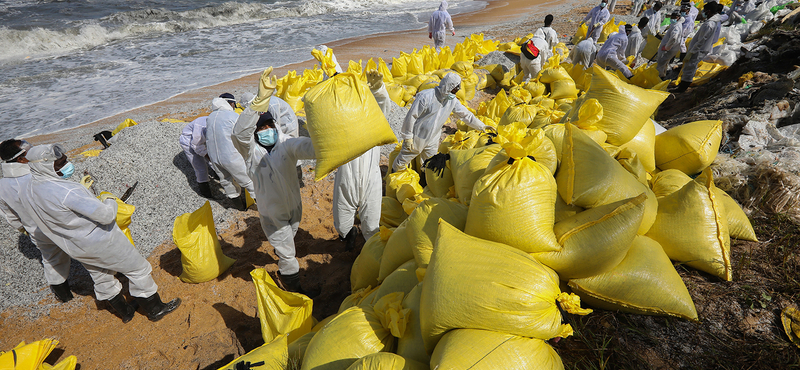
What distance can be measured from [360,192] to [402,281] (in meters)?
1.26

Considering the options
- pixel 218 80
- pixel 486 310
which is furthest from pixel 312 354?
pixel 218 80

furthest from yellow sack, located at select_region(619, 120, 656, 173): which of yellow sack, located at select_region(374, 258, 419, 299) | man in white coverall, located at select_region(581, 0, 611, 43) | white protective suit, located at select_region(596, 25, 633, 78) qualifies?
man in white coverall, located at select_region(581, 0, 611, 43)

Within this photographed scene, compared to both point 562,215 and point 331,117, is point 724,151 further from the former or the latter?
A: point 331,117

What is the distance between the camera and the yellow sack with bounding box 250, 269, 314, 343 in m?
2.06

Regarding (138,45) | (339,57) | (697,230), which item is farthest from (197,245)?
(138,45)

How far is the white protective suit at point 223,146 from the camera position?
3701 mm

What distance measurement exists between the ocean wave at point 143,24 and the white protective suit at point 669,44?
15.5 m

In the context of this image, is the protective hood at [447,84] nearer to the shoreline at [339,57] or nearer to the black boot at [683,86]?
the shoreline at [339,57]

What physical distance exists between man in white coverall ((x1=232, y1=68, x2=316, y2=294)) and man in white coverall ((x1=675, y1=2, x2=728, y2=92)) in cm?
691

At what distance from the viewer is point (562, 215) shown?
1774 mm

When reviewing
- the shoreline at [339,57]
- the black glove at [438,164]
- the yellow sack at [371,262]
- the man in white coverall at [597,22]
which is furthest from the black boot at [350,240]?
the man in white coverall at [597,22]

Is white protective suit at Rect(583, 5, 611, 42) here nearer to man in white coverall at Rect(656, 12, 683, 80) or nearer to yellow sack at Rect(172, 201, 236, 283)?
man in white coverall at Rect(656, 12, 683, 80)

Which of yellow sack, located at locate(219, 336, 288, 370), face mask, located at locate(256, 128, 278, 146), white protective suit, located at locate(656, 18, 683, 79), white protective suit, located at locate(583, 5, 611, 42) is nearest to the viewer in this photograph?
yellow sack, located at locate(219, 336, 288, 370)

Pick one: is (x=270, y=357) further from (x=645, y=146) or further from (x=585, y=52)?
(x=585, y=52)
